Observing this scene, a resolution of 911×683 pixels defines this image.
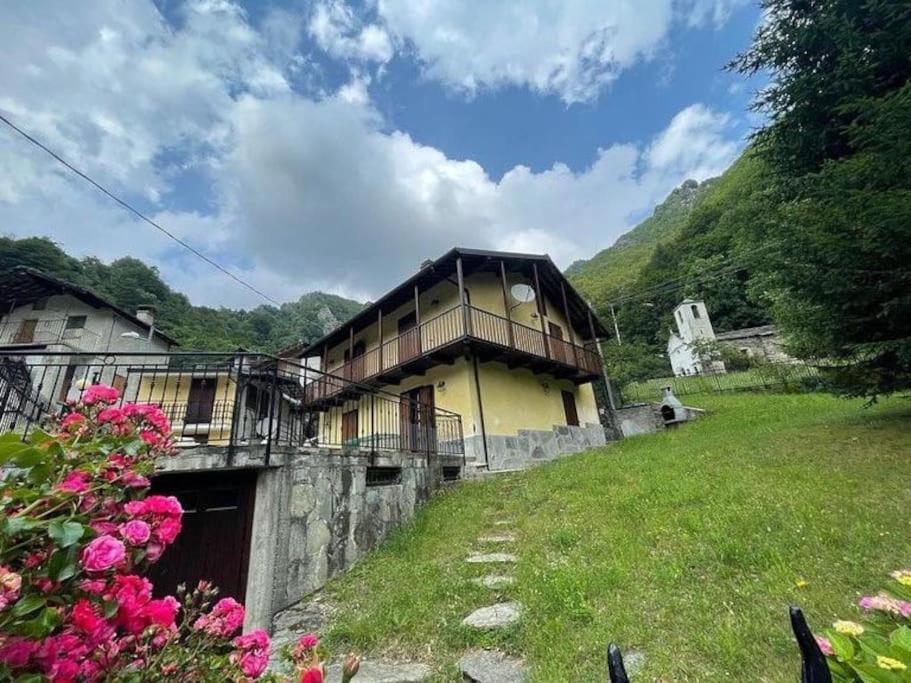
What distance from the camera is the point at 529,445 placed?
36.4ft

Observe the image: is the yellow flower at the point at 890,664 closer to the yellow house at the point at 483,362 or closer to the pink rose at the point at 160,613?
the pink rose at the point at 160,613

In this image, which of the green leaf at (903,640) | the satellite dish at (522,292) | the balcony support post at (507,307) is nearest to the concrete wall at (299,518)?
the green leaf at (903,640)

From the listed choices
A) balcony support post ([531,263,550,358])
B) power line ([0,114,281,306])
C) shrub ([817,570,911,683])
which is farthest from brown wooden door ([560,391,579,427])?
shrub ([817,570,911,683])

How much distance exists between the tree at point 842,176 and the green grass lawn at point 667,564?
5.30 feet

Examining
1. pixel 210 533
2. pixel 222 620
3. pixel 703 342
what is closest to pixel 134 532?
pixel 222 620

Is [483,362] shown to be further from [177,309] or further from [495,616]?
[177,309]

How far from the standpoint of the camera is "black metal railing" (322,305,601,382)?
427 inches

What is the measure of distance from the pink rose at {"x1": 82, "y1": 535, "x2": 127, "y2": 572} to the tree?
279 inches

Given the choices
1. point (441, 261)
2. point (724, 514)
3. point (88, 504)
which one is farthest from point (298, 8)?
point (724, 514)

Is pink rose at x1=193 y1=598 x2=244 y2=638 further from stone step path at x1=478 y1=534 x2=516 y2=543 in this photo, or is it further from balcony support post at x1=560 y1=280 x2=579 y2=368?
balcony support post at x1=560 y1=280 x2=579 y2=368

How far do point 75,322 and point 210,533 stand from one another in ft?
74.3

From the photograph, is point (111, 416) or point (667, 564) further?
point (667, 564)

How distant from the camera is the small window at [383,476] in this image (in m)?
5.62

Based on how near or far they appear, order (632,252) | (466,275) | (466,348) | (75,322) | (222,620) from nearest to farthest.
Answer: (222,620) < (466,348) < (466,275) < (75,322) < (632,252)
